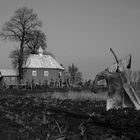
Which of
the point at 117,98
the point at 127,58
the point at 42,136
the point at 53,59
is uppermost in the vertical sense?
the point at 53,59

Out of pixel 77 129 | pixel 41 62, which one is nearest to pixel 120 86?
pixel 77 129

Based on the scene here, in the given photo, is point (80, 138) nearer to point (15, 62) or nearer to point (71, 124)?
point (71, 124)

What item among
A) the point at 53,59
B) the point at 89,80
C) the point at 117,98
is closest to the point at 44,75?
the point at 53,59

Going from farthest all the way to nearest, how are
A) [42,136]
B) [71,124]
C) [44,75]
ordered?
[44,75] → [71,124] → [42,136]

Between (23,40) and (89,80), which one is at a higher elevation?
(23,40)

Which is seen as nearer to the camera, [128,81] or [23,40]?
[128,81]

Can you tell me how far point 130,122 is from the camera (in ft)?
22.3

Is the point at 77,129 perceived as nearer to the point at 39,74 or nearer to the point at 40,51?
the point at 40,51

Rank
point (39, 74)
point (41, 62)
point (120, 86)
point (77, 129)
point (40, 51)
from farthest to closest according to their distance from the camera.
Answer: point (41, 62) < point (39, 74) < point (40, 51) < point (120, 86) < point (77, 129)

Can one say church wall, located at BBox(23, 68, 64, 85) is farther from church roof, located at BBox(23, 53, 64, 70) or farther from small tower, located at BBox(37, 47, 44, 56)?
small tower, located at BBox(37, 47, 44, 56)

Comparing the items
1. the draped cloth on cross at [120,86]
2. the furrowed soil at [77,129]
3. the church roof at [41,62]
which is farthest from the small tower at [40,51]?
the furrowed soil at [77,129]

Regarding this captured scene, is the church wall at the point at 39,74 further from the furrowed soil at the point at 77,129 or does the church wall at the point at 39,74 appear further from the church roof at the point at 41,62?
the furrowed soil at the point at 77,129

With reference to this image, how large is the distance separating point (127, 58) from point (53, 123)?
3.71m

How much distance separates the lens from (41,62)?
5741 centimetres
